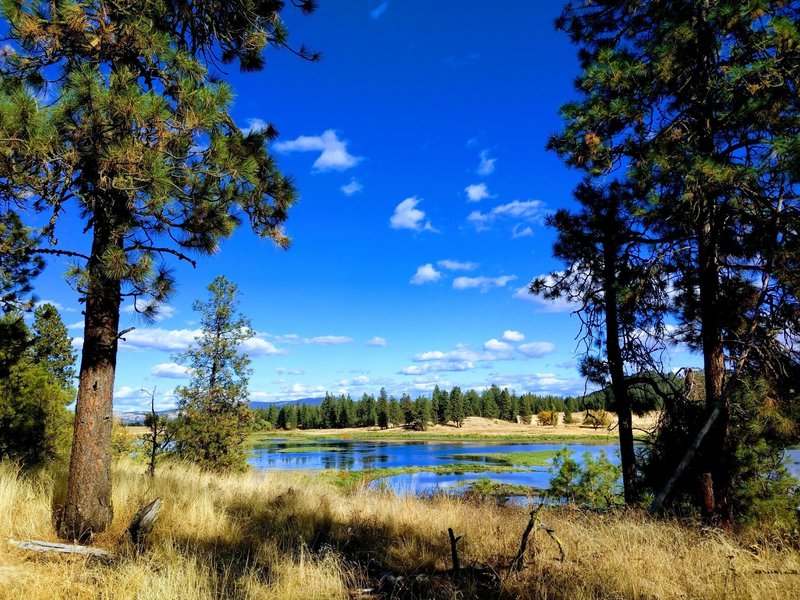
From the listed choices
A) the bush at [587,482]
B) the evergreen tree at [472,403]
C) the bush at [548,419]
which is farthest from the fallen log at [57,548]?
the evergreen tree at [472,403]

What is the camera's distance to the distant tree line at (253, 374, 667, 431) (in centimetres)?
10488

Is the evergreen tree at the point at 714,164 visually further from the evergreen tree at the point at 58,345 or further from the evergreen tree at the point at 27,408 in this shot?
the evergreen tree at the point at 58,345

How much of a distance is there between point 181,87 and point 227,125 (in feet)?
4.94

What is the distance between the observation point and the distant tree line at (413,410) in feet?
344

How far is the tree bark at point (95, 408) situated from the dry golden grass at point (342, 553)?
285 mm

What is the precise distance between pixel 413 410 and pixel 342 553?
338 feet

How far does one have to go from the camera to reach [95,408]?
5660 mm

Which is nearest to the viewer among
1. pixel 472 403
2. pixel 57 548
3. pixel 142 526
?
pixel 57 548

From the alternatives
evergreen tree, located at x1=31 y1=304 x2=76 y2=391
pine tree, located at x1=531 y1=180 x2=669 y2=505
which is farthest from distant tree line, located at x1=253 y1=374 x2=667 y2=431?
pine tree, located at x1=531 y1=180 x2=669 y2=505

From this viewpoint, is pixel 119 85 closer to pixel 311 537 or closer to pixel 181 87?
pixel 181 87

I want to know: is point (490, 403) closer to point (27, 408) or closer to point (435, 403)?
point (435, 403)

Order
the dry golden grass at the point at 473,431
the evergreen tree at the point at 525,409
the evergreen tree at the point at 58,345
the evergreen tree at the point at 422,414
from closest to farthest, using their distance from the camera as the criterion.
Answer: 1. the evergreen tree at the point at 58,345
2. the dry golden grass at the point at 473,431
3. the evergreen tree at the point at 422,414
4. the evergreen tree at the point at 525,409

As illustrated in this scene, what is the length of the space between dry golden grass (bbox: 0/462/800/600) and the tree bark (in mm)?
285

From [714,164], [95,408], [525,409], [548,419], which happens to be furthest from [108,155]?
[525,409]
